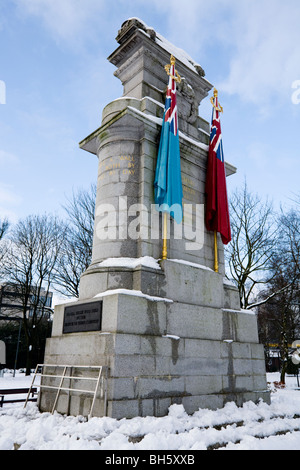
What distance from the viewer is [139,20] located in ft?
40.3

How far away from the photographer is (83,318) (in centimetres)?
868

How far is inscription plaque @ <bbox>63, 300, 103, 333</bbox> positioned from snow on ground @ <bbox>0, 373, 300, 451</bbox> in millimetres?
1906

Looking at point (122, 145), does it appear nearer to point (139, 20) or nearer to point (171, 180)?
point (171, 180)

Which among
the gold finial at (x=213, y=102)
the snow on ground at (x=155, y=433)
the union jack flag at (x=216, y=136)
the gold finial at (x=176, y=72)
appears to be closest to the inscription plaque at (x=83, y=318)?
the snow on ground at (x=155, y=433)

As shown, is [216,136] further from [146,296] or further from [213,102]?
[146,296]

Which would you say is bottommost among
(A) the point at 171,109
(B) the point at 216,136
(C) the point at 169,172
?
(C) the point at 169,172

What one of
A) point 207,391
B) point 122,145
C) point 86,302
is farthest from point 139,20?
point 207,391

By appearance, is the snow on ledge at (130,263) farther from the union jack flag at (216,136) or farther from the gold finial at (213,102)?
the gold finial at (213,102)

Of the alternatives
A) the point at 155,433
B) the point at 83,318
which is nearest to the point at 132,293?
the point at 83,318

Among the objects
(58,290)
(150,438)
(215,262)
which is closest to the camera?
(150,438)

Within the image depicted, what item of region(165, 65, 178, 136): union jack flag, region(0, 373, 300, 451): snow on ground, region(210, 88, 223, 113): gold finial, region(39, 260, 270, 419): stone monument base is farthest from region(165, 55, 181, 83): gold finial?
region(0, 373, 300, 451): snow on ground

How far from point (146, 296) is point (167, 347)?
1266 millimetres

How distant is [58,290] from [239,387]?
67.6 feet

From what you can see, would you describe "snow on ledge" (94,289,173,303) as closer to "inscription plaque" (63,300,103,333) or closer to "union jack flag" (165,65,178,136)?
"inscription plaque" (63,300,103,333)
